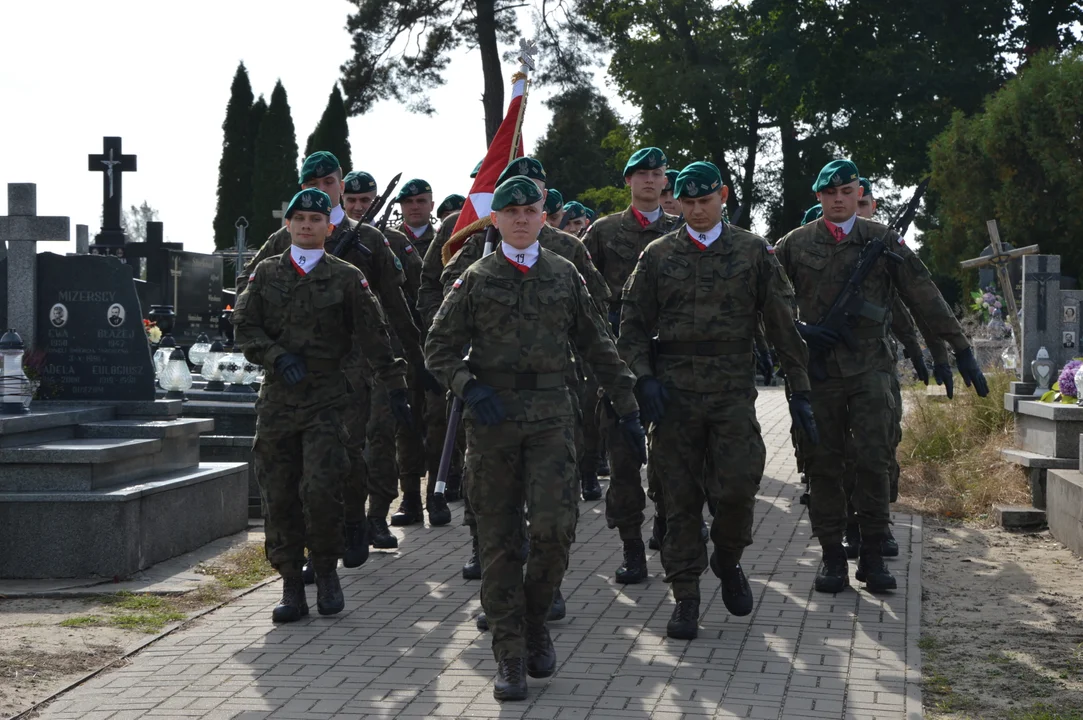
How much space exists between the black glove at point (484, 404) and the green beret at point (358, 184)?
3.69m

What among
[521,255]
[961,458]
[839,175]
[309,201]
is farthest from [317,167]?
[961,458]

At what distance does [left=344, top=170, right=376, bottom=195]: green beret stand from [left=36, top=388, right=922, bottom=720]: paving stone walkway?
2.44 m

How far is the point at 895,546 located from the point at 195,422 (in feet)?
15.5

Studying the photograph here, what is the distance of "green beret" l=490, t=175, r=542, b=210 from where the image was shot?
5930 mm

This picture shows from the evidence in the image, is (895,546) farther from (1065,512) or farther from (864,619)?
(864,619)

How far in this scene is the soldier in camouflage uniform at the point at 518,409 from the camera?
224 inches

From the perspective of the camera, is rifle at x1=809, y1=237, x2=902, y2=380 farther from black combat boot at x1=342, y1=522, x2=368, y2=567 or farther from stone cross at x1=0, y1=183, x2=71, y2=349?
stone cross at x1=0, y1=183, x2=71, y2=349

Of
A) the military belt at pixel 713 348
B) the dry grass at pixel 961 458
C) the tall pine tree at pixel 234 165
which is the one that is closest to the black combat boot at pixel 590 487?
the dry grass at pixel 961 458

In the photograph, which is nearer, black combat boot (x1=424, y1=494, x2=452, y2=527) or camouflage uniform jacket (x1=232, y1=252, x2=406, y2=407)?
camouflage uniform jacket (x1=232, y1=252, x2=406, y2=407)

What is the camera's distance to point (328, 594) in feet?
23.2

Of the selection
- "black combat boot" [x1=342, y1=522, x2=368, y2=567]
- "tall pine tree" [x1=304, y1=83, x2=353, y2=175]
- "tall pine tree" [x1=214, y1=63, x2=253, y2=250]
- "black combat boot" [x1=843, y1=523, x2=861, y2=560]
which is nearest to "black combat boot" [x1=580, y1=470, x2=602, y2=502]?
"black combat boot" [x1=843, y1=523, x2=861, y2=560]

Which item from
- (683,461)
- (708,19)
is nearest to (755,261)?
(683,461)

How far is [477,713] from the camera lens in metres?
5.32

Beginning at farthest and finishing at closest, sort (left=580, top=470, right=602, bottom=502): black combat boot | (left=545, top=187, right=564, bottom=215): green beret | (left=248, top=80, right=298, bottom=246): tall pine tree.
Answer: (left=248, top=80, right=298, bottom=246): tall pine tree, (left=580, top=470, right=602, bottom=502): black combat boot, (left=545, top=187, right=564, bottom=215): green beret
